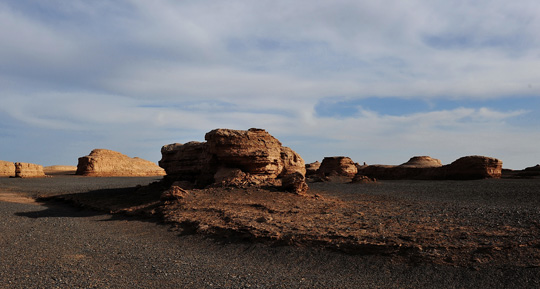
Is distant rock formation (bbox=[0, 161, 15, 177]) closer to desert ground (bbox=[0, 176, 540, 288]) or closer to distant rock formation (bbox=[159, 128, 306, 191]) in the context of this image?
distant rock formation (bbox=[159, 128, 306, 191])

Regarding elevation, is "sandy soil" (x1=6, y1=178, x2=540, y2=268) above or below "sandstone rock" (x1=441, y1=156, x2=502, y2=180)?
below

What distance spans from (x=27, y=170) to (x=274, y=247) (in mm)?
40021

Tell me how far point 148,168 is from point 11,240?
4310cm

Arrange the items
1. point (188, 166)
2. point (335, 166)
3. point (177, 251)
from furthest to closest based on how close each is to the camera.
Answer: point (335, 166) < point (188, 166) < point (177, 251)

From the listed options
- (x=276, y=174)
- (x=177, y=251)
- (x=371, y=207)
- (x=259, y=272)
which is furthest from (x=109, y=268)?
(x=276, y=174)

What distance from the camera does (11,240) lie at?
371 inches

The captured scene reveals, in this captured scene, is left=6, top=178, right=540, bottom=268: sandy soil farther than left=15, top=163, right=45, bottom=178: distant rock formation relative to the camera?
No

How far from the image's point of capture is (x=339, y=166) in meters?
35.9

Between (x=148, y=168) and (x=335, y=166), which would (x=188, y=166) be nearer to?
(x=335, y=166)

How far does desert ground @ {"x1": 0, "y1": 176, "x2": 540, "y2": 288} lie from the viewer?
5992 mm

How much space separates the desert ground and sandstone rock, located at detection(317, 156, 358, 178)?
23601 mm

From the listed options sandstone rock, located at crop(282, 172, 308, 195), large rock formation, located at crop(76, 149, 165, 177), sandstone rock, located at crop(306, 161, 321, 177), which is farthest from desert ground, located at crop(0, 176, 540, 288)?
large rock formation, located at crop(76, 149, 165, 177)

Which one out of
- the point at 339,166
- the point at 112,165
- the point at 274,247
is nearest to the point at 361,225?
the point at 274,247

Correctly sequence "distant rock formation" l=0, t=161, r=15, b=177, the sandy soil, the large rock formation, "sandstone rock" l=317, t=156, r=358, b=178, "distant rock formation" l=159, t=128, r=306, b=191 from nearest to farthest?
1. the sandy soil
2. "distant rock formation" l=159, t=128, r=306, b=191
3. "sandstone rock" l=317, t=156, r=358, b=178
4. "distant rock formation" l=0, t=161, r=15, b=177
5. the large rock formation
